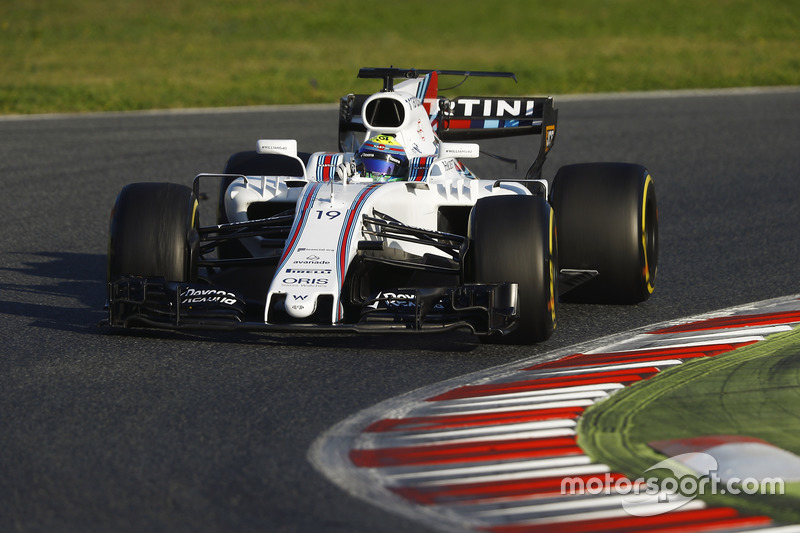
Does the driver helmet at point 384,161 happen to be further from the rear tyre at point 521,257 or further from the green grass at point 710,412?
the green grass at point 710,412

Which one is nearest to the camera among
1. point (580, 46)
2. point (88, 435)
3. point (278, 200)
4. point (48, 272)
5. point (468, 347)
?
point (88, 435)

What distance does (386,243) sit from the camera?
7348 mm

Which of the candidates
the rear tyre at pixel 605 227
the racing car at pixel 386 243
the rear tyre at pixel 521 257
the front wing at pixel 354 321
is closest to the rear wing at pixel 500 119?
the racing car at pixel 386 243

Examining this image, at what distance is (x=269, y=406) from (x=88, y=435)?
0.87m

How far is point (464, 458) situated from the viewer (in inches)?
201

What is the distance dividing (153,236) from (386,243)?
1369mm

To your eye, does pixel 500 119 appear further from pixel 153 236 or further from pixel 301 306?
pixel 301 306

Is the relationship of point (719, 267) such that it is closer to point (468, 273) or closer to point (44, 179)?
point (468, 273)

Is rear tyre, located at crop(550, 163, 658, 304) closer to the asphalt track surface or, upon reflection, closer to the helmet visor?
the asphalt track surface

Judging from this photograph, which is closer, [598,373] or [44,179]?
[598,373]

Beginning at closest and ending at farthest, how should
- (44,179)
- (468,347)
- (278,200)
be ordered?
(468,347) → (278,200) → (44,179)

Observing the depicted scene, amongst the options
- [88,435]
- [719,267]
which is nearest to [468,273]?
[88,435]

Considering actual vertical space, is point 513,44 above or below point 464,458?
above

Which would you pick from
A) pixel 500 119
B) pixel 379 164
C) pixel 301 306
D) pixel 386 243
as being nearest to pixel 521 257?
pixel 386 243
